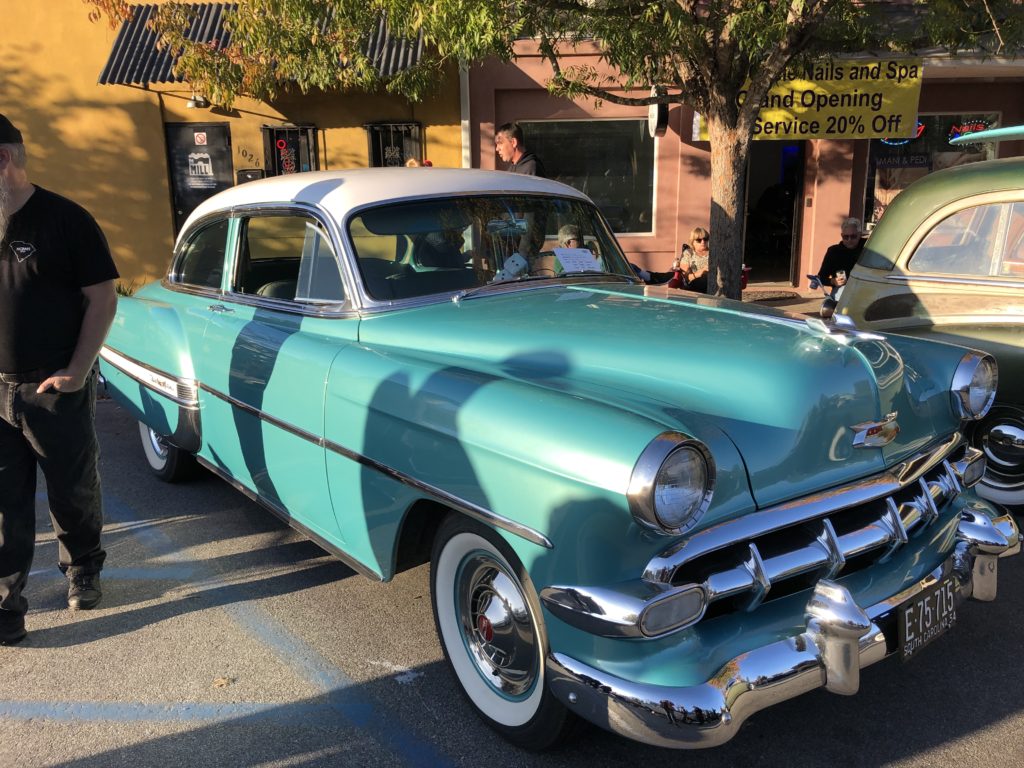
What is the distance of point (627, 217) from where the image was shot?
1163 cm

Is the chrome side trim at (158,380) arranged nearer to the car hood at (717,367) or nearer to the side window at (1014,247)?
the car hood at (717,367)

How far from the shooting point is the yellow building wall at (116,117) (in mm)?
11266

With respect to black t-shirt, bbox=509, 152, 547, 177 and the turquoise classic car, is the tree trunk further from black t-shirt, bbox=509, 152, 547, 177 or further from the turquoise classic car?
the turquoise classic car

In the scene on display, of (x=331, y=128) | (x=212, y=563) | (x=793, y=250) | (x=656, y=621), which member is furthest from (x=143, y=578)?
(x=793, y=250)

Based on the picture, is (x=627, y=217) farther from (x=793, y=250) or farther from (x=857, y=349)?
(x=857, y=349)

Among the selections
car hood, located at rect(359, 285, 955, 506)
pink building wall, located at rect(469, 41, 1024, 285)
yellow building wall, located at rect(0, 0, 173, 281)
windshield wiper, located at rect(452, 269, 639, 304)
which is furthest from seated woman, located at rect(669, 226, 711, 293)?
yellow building wall, located at rect(0, 0, 173, 281)

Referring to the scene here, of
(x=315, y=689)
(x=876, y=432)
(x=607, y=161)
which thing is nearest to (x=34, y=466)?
(x=315, y=689)

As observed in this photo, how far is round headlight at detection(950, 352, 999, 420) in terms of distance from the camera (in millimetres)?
2906

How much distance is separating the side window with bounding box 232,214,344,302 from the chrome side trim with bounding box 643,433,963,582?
1.89 m

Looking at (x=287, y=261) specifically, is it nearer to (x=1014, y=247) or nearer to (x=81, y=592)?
(x=81, y=592)

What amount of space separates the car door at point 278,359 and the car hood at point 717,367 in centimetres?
Result: 31

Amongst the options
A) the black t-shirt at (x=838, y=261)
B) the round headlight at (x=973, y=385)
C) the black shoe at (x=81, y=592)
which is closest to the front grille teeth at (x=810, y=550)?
the round headlight at (x=973, y=385)

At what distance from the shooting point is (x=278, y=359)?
3.38 metres

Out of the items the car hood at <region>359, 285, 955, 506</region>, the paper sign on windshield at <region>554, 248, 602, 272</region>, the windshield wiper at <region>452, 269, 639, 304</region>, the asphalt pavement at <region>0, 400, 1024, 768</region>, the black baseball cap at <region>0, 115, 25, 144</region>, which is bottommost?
the asphalt pavement at <region>0, 400, 1024, 768</region>
